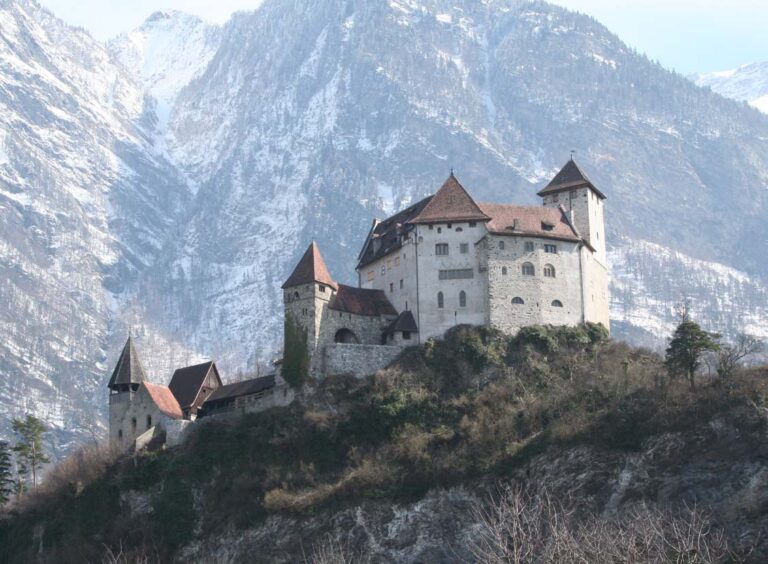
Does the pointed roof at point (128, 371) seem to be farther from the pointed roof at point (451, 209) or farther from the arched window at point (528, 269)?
the arched window at point (528, 269)

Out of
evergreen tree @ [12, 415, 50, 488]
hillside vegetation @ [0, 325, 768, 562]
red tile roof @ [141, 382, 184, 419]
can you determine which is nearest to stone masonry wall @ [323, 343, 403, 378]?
hillside vegetation @ [0, 325, 768, 562]

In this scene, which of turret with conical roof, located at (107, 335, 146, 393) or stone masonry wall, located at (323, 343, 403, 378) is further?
turret with conical roof, located at (107, 335, 146, 393)

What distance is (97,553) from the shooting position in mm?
101312

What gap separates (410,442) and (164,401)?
79.5ft

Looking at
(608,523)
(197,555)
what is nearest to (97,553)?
(197,555)

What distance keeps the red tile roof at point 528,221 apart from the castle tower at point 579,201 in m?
3.53

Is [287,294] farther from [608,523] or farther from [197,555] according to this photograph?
[608,523]

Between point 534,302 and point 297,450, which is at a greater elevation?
point 534,302

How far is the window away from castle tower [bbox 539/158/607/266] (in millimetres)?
12714

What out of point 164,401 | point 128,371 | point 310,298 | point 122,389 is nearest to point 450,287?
point 310,298

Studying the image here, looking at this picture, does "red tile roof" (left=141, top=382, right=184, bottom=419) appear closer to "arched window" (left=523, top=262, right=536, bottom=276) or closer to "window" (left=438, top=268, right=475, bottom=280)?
"window" (left=438, top=268, right=475, bottom=280)

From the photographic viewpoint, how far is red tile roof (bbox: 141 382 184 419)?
110 m

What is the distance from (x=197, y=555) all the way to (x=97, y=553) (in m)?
8.57

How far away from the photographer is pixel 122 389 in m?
115
